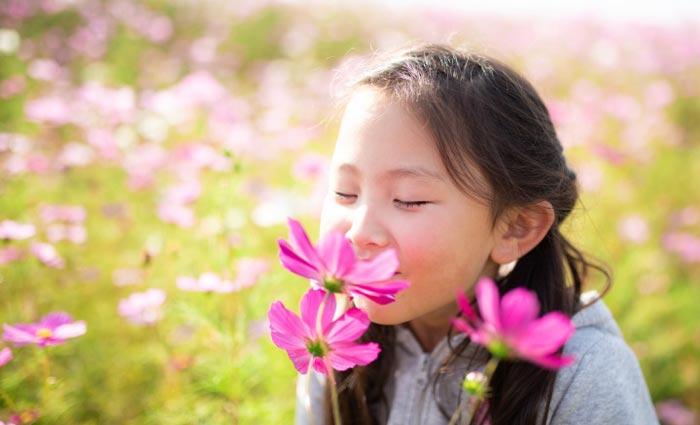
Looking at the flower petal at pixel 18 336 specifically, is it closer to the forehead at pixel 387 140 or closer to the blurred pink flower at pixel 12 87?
the forehead at pixel 387 140

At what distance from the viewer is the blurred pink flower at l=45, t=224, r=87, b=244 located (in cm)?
174

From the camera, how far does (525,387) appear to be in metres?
0.93

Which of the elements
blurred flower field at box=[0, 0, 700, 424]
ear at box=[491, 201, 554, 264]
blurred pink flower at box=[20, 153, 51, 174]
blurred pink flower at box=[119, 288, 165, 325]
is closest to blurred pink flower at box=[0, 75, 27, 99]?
blurred flower field at box=[0, 0, 700, 424]

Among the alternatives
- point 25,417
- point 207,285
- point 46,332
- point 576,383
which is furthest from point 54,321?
point 576,383

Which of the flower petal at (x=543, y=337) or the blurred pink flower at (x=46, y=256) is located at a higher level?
the flower petal at (x=543, y=337)

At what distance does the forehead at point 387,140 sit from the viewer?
2.72 ft

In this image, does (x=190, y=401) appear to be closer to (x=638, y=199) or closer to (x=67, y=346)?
(x=67, y=346)

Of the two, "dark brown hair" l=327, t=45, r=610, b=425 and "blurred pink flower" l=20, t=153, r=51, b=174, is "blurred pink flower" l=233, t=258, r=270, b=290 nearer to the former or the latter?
"dark brown hair" l=327, t=45, r=610, b=425

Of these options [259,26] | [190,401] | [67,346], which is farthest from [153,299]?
[259,26]

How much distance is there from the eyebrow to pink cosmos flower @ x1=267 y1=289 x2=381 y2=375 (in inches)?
9.4

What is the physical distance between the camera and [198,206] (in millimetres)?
2258

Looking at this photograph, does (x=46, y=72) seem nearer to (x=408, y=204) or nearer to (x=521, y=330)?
(x=408, y=204)

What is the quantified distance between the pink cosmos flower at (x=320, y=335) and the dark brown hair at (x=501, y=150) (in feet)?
1.04

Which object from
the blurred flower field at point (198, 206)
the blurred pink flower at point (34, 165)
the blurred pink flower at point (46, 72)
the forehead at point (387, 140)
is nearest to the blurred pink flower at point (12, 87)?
the blurred flower field at point (198, 206)
